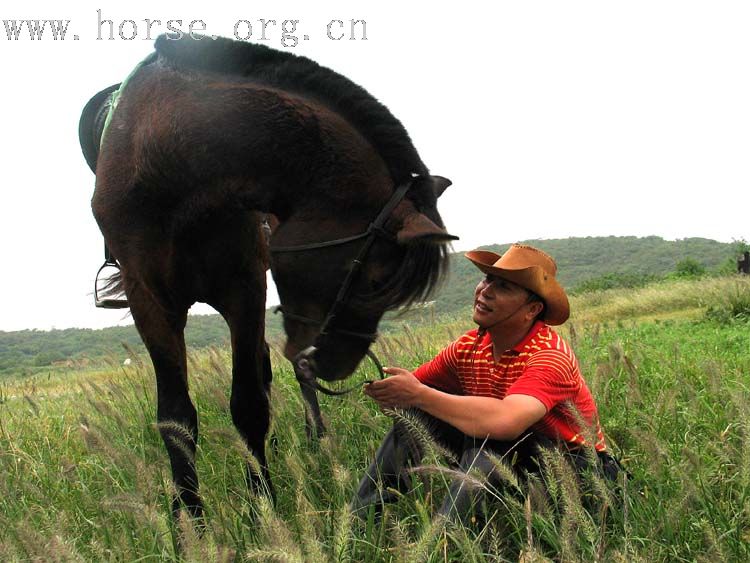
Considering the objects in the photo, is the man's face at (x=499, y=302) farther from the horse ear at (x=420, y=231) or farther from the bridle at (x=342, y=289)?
the bridle at (x=342, y=289)

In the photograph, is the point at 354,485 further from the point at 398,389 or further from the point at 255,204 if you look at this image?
the point at 255,204

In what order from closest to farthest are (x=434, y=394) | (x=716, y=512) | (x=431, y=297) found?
(x=716, y=512) < (x=434, y=394) < (x=431, y=297)

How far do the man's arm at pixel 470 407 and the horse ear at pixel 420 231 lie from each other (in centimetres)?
50

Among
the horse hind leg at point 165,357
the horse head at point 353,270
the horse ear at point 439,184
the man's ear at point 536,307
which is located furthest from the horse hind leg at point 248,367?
the man's ear at point 536,307

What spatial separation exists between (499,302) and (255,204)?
45.5 inches

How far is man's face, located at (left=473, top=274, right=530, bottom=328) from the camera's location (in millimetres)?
2832

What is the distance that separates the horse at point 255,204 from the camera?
2902 mm

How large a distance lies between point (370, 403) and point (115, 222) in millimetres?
2129

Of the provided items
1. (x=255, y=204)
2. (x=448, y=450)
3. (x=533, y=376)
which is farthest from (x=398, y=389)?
(x=255, y=204)

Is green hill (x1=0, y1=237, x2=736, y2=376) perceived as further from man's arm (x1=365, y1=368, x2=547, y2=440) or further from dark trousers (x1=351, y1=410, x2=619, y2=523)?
man's arm (x1=365, y1=368, x2=547, y2=440)

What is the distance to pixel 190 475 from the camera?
3.46m

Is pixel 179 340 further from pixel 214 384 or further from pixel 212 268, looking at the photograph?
pixel 214 384

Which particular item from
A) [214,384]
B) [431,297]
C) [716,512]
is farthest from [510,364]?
[214,384]

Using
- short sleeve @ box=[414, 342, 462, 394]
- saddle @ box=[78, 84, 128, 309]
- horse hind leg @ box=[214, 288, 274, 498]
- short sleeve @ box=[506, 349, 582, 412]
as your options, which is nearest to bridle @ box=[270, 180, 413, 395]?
short sleeve @ box=[414, 342, 462, 394]
